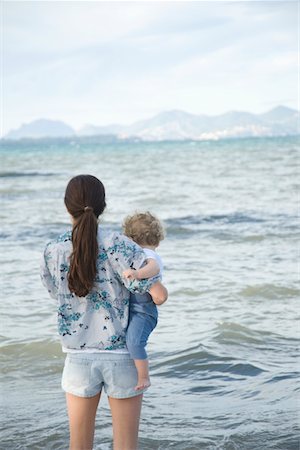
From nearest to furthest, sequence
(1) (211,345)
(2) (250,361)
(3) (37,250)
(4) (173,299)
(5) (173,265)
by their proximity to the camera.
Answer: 1. (2) (250,361)
2. (1) (211,345)
3. (4) (173,299)
4. (5) (173,265)
5. (3) (37,250)

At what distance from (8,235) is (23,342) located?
7.82 m

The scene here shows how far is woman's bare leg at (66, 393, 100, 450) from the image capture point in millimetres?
3701

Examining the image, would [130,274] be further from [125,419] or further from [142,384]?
[125,419]

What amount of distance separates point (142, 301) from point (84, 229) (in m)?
0.44

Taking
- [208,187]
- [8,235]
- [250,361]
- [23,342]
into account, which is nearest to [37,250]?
[8,235]

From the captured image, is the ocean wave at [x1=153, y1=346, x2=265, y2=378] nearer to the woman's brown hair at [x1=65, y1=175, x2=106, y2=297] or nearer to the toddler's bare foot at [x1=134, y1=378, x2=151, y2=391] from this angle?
the toddler's bare foot at [x1=134, y1=378, x2=151, y2=391]

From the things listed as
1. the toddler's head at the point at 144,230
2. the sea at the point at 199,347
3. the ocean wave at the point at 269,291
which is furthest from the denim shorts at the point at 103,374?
the ocean wave at the point at 269,291

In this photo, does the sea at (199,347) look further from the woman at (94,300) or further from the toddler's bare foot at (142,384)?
the toddler's bare foot at (142,384)

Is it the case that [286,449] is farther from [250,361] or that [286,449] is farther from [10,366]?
[10,366]

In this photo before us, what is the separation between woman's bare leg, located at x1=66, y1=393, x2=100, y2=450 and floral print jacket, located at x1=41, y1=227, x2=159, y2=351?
0.82 feet

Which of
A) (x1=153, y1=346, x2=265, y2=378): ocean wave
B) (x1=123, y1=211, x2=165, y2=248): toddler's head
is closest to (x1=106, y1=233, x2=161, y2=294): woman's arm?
(x1=123, y1=211, x2=165, y2=248): toddler's head

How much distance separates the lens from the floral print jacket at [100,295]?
141 inches

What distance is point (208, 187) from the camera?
2600cm

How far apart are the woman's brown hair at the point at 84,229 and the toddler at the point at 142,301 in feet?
0.57
